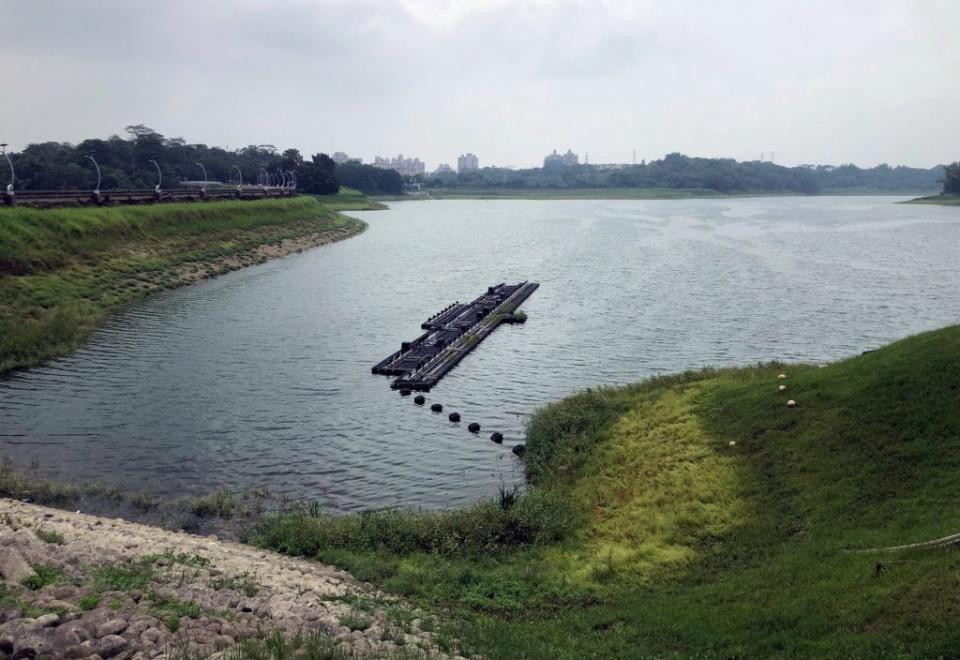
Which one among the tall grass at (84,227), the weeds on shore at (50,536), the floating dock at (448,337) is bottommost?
the floating dock at (448,337)

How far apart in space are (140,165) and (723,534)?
153 metres

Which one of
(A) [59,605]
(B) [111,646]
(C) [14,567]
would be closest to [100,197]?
(C) [14,567]

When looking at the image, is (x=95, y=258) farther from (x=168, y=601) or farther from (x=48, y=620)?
(x=48, y=620)

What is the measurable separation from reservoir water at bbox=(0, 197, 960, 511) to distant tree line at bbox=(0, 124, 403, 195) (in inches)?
1875

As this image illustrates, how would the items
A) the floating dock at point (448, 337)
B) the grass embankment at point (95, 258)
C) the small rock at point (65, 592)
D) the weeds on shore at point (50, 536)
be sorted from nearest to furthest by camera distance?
the small rock at point (65, 592), the weeds on shore at point (50, 536), the floating dock at point (448, 337), the grass embankment at point (95, 258)

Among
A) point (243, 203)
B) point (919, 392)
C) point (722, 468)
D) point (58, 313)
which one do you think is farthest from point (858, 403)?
point (243, 203)

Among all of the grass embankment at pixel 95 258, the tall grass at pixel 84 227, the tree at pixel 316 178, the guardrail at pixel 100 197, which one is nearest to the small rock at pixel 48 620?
the grass embankment at pixel 95 258

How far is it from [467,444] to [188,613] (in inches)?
640

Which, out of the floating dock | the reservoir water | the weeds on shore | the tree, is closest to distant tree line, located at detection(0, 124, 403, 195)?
the tree

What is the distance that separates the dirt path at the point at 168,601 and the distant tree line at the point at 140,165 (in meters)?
109

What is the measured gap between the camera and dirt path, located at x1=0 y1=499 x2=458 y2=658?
479 inches

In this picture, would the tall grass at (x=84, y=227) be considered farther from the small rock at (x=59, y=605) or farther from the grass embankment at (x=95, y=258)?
the small rock at (x=59, y=605)

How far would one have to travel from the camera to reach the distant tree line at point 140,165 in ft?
371

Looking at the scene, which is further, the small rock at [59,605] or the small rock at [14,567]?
the small rock at [14,567]
